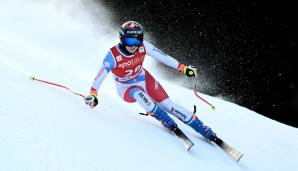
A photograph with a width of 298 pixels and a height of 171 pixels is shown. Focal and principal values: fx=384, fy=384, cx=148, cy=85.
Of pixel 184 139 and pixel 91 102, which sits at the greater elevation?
pixel 184 139

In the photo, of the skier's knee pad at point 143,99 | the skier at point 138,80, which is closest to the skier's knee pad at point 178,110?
the skier at point 138,80

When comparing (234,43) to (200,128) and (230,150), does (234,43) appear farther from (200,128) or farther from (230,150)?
(230,150)

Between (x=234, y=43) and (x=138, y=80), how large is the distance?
1305 cm

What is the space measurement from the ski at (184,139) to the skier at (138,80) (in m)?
0.11

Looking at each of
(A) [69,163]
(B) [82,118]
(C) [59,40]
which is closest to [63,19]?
(C) [59,40]

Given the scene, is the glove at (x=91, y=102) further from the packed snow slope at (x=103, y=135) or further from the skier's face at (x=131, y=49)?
the skier's face at (x=131, y=49)

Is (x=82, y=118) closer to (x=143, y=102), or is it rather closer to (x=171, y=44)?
(x=143, y=102)

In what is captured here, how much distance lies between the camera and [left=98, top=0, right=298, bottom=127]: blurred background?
16.1 meters

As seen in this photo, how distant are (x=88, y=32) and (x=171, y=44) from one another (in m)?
4.45

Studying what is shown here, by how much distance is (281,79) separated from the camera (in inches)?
645

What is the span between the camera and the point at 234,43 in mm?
17094

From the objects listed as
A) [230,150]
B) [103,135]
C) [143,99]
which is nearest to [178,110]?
[143,99]

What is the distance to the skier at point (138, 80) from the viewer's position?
425cm

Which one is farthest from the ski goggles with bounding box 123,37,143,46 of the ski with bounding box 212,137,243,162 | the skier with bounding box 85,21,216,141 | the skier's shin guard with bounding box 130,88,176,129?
the ski with bounding box 212,137,243,162
